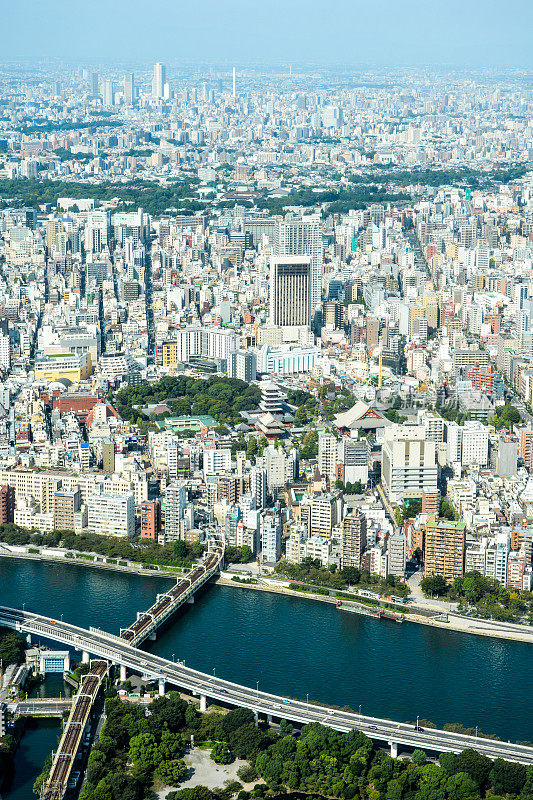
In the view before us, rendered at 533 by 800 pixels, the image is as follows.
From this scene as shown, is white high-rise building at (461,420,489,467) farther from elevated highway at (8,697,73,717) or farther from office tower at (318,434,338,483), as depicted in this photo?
elevated highway at (8,697,73,717)

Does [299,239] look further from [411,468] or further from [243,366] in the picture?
[411,468]

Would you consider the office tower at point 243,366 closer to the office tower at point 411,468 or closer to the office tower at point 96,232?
the office tower at point 411,468

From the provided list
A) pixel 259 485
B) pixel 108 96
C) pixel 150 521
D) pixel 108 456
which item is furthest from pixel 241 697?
pixel 108 96

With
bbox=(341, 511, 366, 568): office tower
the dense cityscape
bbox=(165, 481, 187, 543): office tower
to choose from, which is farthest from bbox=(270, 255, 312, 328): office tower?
bbox=(341, 511, 366, 568): office tower

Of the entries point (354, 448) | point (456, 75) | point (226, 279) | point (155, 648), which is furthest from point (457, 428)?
point (456, 75)

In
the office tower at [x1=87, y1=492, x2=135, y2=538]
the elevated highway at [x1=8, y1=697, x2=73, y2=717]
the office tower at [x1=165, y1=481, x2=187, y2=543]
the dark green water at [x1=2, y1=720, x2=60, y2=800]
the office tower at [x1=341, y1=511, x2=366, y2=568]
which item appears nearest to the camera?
the dark green water at [x1=2, y1=720, x2=60, y2=800]

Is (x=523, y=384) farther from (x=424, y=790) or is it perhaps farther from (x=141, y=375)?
(x=424, y=790)

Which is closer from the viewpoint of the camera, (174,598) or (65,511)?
(174,598)
